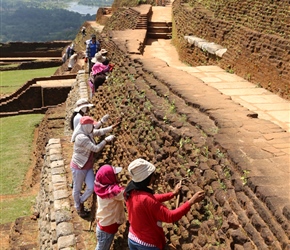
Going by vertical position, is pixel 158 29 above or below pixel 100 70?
below

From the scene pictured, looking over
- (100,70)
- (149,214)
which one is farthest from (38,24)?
(149,214)

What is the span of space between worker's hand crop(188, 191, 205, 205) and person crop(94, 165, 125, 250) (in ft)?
2.97

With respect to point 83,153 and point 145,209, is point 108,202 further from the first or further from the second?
point 83,153

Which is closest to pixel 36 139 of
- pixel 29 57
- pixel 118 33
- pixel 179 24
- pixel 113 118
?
pixel 118 33


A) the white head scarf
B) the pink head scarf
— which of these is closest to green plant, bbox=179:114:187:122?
the pink head scarf

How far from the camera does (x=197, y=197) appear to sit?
3.63 metres

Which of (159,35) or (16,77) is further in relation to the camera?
(16,77)

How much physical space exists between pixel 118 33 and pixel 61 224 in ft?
23.6

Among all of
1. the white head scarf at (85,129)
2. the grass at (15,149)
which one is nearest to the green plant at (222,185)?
the white head scarf at (85,129)

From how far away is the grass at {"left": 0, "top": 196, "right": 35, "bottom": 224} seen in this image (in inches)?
329

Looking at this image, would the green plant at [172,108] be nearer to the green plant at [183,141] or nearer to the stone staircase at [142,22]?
the green plant at [183,141]

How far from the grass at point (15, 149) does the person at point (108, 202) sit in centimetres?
568

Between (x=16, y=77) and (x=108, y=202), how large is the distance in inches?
848

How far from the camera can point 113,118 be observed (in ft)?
22.8
